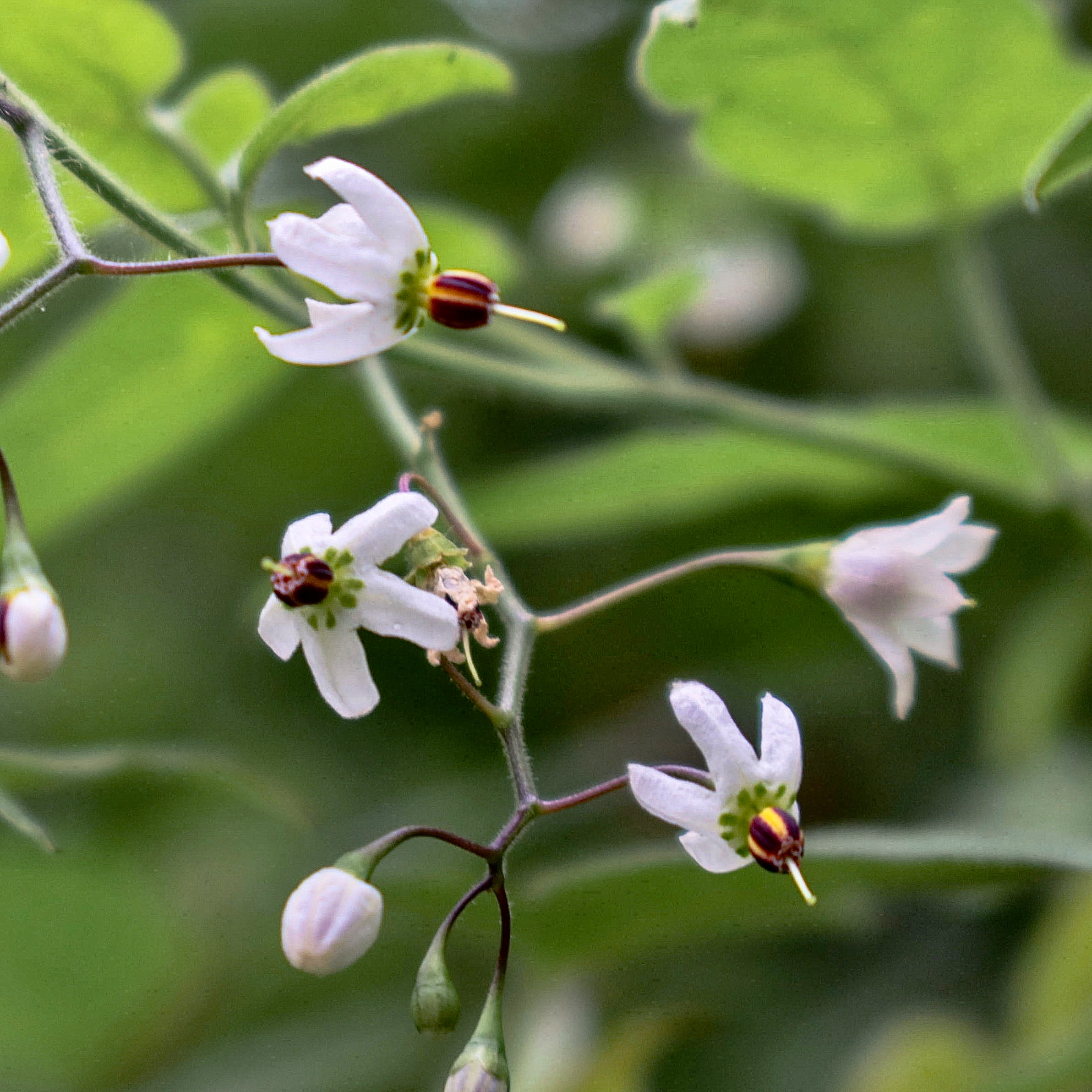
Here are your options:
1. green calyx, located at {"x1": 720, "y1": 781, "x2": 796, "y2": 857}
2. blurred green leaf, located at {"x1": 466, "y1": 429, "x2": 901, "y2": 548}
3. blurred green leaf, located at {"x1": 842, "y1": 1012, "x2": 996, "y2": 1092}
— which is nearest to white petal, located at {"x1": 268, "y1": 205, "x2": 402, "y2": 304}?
green calyx, located at {"x1": 720, "y1": 781, "x2": 796, "y2": 857}

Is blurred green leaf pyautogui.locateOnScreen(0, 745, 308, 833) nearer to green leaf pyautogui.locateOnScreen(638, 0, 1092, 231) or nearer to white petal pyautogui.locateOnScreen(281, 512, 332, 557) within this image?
white petal pyautogui.locateOnScreen(281, 512, 332, 557)

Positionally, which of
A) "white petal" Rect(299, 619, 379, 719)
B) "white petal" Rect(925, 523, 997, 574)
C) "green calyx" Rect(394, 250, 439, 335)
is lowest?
"white petal" Rect(925, 523, 997, 574)

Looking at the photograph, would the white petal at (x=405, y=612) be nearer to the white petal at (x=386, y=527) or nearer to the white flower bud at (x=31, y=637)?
the white petal at (x=386, y=527)

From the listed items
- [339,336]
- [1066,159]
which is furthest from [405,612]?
[1066,159]

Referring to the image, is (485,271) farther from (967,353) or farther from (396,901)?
(967,353)

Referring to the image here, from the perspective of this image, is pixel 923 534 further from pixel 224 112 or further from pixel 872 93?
pixel 224 112

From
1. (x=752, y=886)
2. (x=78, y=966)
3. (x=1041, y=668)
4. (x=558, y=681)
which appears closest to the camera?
(x=752, y=886)

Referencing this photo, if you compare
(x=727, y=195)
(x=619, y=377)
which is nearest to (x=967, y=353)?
(x=727, y=195)
